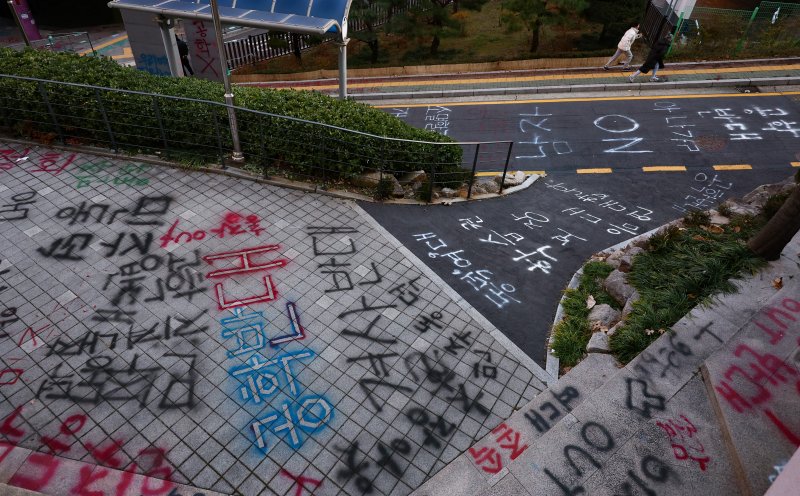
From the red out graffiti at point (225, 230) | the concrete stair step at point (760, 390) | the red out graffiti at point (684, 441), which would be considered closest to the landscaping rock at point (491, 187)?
the red out graffiti at point (225, 230)

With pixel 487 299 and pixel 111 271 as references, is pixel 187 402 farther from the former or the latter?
pixel 487 299

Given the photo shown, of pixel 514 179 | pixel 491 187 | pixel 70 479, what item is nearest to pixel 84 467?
pixel 70 479

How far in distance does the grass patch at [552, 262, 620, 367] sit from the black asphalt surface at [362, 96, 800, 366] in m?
0.23

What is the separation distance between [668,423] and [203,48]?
44.2 feet

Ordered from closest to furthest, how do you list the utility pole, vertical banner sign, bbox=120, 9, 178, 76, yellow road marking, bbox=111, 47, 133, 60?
1. the utility pole
2. vertical banner sign, bbox=120, 9, 178, 76
3. yellow road marking, bbox=111, 47, 133, 60

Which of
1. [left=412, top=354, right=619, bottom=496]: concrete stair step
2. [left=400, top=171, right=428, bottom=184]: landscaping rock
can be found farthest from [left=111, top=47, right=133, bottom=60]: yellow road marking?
[left=412, top=354, right=619, bottom=496]: concrete stair step

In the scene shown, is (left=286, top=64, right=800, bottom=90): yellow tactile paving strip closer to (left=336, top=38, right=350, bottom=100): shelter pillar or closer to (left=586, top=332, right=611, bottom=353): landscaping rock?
(left=336, top=38, right=350, bottom=100): shelter pillar

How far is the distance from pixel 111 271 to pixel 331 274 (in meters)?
3.06

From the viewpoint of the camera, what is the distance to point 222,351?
588cm

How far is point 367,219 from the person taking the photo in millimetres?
8430

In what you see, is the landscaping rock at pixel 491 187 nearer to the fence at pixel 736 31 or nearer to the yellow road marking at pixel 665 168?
the yellow road marking at pixel 665 168

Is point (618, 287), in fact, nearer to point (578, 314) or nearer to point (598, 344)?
point (578, 314)

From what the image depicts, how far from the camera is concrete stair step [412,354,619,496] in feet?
15.6

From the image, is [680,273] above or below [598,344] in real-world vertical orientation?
above
